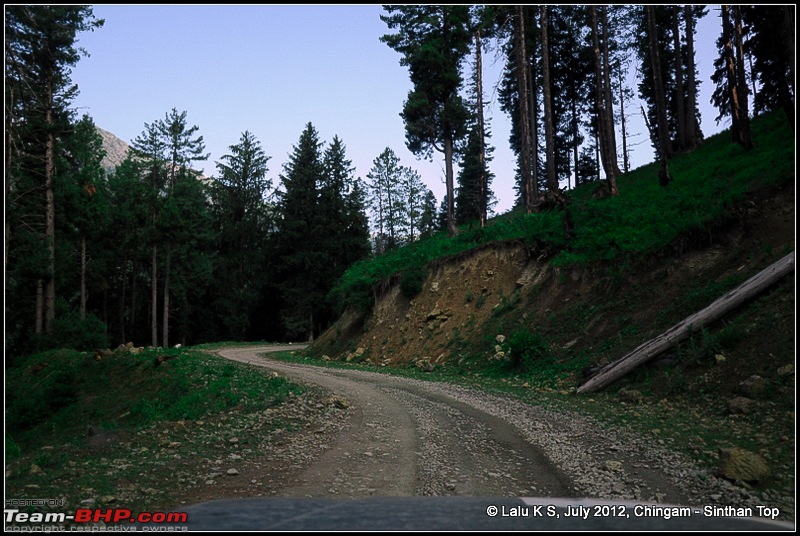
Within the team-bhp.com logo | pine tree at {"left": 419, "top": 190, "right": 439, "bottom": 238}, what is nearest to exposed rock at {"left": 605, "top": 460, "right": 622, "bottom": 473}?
the team-bhp.com logo

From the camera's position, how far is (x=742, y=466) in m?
5.21

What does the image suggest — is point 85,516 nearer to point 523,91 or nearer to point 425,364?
point 425,364

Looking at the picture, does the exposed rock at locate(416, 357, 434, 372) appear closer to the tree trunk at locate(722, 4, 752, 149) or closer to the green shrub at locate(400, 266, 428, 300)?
the green shrub at locate(400, 266, 428, 300)

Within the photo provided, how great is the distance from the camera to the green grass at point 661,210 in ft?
47.7

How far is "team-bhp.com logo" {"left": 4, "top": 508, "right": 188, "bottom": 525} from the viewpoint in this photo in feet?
13.2

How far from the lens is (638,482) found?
535 cm

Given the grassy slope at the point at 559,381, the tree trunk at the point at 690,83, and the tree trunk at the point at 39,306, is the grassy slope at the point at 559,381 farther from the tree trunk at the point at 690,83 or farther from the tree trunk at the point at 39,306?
the tree trunk at the point at 39,306

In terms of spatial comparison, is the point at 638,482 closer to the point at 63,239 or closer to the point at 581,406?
the point at 581,406

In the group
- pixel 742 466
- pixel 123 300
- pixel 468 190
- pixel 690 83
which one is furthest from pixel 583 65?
pixel 123 300

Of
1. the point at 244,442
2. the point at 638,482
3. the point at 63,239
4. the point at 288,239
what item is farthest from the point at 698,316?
the point at 288,239

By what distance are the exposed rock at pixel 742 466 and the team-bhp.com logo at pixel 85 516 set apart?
6.00 m

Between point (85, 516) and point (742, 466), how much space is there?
698cm

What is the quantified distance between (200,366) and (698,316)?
15323 millimetres

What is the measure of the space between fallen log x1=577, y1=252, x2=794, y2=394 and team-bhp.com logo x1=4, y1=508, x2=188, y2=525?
33.1 ft
